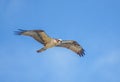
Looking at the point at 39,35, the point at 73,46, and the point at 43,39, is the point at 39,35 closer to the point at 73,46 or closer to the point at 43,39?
the point at 43,39

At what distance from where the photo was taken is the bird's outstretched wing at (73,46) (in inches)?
1537

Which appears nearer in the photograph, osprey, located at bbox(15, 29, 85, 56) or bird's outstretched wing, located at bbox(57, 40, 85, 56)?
osprey, located at bbox(15, 29, 85, 56)

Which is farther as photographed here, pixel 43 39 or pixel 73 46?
pixel 73 46

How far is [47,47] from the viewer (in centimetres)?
3762

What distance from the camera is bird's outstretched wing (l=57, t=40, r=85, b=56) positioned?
39.0m

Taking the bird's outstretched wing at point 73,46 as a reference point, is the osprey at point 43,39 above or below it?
below

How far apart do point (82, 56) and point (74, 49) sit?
2.78ft

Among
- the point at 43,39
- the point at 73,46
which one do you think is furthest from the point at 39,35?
the point at 73,46

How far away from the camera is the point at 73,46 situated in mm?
39969

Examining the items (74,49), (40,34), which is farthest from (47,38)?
(74,49)

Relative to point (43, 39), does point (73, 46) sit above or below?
above

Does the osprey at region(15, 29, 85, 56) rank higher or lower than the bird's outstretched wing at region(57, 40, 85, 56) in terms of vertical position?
lower

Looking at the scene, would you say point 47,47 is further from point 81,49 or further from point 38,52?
point 81,49

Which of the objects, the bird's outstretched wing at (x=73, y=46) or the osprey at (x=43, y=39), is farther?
the bird's outstretched wing at (x=73, y=46)
